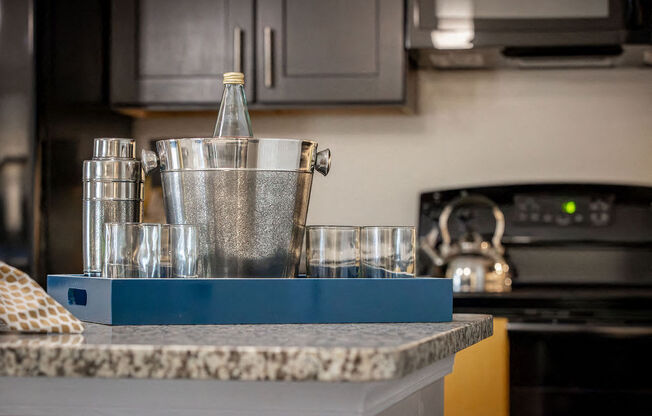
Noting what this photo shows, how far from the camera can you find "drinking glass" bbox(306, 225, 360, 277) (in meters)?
1.02

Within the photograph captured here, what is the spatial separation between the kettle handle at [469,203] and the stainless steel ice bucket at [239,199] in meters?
1.68

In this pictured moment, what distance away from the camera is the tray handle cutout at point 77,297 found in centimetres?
102

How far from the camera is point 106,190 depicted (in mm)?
1090

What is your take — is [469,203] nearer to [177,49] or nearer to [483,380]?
[483,380]

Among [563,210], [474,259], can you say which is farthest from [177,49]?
[563,210]

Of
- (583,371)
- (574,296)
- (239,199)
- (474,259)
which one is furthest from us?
(474,259)

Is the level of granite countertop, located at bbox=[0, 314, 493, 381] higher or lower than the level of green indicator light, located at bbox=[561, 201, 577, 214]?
lower

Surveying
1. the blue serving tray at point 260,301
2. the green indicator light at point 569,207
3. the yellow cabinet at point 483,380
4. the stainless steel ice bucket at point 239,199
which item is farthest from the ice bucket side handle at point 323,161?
the green indicator light at point 569,207

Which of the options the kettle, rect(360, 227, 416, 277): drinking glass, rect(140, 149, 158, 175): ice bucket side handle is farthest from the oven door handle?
rect(140, 149, 158, 175): ice bucket side handle

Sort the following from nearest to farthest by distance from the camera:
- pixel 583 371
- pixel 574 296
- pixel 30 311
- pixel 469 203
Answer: pixel 30 311, pixel 583 371, pixel 574 296, pixel 469 203

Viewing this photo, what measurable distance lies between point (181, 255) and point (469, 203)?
185 centimetres

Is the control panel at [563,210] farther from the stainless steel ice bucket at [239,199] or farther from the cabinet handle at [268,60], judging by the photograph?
the stainless steel ice bucket at [239,199]

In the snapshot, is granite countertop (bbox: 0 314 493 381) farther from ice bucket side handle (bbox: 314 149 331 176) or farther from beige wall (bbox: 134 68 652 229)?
beige wall (bbox: 134 68 652 229)

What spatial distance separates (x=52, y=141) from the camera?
96.1 inches
